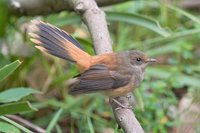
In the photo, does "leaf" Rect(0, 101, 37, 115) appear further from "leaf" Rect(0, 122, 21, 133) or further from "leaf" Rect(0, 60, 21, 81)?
"leaf" Rect(0, 60, 21, 81)

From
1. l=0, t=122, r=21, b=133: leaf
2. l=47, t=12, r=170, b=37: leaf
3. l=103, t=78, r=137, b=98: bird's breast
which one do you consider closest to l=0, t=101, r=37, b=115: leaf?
l=0, t=122, r=21, b=133: leaf

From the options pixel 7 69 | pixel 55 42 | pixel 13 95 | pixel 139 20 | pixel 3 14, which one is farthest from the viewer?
pixel 3 14

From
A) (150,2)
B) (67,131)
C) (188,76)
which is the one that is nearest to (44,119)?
(67,131)

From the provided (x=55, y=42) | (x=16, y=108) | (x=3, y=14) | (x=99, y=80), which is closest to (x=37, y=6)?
(x=3, y=14)

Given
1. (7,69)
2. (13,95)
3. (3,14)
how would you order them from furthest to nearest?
(3,14), (13,95), (7,69)

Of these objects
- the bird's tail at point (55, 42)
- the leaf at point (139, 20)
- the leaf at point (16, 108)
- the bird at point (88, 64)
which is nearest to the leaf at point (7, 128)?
the leaf at point (16, 108)

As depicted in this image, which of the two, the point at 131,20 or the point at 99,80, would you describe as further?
the point at 131,20

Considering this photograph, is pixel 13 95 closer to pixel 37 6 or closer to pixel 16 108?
pixel 16 108
